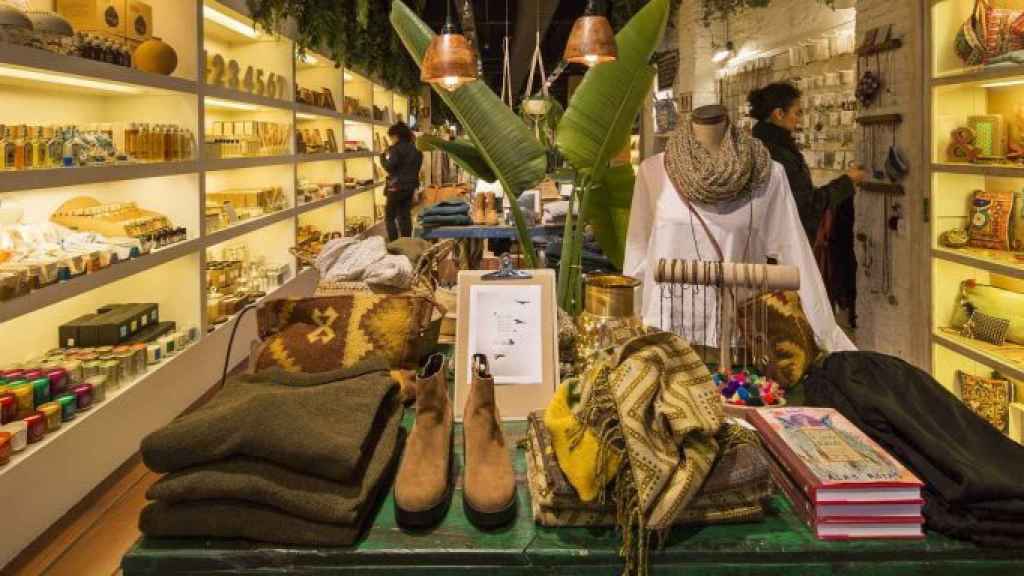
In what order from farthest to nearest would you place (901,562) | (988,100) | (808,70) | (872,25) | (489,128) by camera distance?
(808,70)
(872,25)
(988,100)
(489,128)
(901,562)

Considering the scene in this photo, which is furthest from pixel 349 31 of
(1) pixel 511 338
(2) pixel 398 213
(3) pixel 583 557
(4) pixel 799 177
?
(3) pixel 583 557

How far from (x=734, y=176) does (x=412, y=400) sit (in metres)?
1.29

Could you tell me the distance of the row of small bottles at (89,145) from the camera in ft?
9.23

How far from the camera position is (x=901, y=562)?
1082 millimetres

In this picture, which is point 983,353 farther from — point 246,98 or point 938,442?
point 246,98

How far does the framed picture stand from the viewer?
1571mm

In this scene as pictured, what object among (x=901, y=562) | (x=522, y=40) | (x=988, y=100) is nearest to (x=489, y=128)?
(x=901, y=562)

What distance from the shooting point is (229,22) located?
547 centimetres

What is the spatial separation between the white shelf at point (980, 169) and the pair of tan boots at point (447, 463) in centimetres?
276

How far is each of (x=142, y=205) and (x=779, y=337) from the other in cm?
376

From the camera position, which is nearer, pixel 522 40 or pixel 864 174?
pixel 864 174

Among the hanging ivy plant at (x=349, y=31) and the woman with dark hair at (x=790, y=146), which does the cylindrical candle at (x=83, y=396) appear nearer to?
the hanging ivy plant at (x=349, y=31)

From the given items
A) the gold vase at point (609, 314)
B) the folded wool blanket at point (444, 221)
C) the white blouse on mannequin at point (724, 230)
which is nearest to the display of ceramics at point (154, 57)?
the folded wool blanket at point (444, 221)

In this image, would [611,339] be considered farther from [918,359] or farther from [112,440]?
[918,359]
